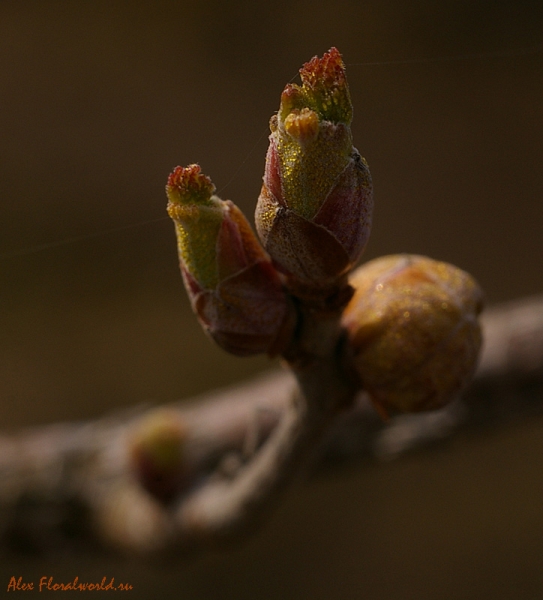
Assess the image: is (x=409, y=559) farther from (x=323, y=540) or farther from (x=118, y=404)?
(x=118, y=404)

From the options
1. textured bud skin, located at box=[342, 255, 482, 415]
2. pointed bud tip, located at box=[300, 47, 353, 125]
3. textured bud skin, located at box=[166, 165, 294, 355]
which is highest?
pointed bud tip, located at box=[300, 47, 353, 125]

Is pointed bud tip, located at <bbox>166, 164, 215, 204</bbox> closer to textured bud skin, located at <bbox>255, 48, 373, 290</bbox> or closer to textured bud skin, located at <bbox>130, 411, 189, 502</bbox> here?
textured bud skin, located at <bbox>255, 48, 373, 290</bbox>

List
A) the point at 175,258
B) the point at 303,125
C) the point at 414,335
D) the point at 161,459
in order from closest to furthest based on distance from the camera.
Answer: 1. the point at 303,125
2. the point at 414,335
3. the point at 161,459
4. the point at 175,258

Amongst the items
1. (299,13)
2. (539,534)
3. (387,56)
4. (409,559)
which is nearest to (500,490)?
(539,534)

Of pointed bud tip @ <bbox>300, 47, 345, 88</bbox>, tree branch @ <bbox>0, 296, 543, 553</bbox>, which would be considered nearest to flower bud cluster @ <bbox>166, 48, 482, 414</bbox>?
pointed bud tip @ <bbox>300, 47, 345, 88</bbox>

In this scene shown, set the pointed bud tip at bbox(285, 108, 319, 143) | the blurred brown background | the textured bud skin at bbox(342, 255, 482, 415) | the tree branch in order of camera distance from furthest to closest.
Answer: the blurred brown background
the tree branch
the textured bud skin at bbox(342, 255, 482, 415)
the pointed bud tip at bbox(285, 108, 319, 143)

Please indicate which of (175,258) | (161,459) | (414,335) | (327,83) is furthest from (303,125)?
(175,258)

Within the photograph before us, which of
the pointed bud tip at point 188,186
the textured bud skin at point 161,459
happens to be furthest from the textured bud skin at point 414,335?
the textured bud skin at point 161,459

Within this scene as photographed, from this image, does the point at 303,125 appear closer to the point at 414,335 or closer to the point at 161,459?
the point at 414,335

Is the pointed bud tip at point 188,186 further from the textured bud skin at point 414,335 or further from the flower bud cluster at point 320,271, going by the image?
the textured bud skin at point 414,335
